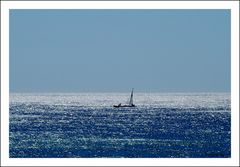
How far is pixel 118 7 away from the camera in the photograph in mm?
15992

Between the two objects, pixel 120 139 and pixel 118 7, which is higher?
pixel 118 7

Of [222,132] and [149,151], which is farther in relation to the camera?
[222,132]

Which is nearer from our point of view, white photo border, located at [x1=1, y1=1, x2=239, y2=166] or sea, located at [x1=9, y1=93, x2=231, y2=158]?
white photo border, located at [x1=1, y1=1, x2=239, y2=166]

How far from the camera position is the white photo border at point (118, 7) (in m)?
15.9

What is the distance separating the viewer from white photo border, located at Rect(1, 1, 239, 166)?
15.9 metres

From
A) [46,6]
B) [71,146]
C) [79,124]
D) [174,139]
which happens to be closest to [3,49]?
[46,6]

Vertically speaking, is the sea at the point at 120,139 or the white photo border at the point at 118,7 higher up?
the white photo border at the point at 118,7

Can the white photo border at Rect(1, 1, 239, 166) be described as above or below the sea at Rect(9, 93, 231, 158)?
above

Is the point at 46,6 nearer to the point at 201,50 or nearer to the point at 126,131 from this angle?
the point at 126,131

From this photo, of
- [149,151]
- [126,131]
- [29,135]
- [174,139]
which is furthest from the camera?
[126,131]

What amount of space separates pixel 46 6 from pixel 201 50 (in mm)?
60233

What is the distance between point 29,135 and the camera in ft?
135

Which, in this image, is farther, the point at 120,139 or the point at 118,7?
the point at 120,139

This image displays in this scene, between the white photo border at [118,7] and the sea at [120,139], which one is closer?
the white photo border at [118,7]
